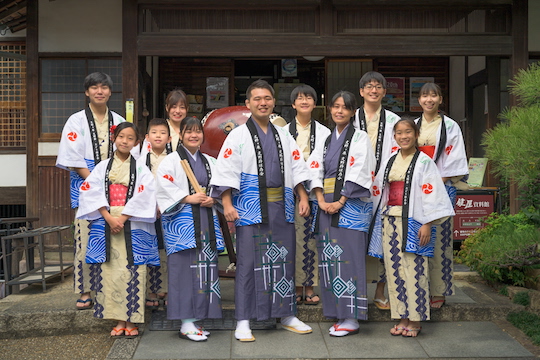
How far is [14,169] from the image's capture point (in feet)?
27.2

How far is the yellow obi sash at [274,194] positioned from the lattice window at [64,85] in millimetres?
3845

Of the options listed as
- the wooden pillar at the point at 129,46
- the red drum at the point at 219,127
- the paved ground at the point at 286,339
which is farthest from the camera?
the wooden pillar at the point at 129,46

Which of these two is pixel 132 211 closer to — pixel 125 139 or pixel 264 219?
pixel 125 139

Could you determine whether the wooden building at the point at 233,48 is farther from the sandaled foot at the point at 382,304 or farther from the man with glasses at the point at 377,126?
the sandaled foot at the point at 382,304

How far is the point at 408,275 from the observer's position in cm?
478

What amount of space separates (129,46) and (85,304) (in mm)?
3201

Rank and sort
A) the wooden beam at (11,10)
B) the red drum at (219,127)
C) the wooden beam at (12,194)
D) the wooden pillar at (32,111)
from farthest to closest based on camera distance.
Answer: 1. the wooden beam at (12,194)
2. the wooden pillar at (32,111)
3. the wooden beam at (11,10)
4. the red drum at (219,127)

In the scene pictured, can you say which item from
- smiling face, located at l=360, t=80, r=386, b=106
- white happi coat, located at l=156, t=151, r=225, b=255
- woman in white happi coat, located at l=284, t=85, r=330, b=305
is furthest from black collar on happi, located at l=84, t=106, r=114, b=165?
smiling face, located at l=360, t=80, r=386, b=106

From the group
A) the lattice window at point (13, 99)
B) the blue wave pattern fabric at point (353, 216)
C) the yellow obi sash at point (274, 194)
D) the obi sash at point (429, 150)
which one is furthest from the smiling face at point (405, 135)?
the lattice window at point (13, 99)

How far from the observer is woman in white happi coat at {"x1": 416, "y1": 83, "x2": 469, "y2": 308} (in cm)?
518

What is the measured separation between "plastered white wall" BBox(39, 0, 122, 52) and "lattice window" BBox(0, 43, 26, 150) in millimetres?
856

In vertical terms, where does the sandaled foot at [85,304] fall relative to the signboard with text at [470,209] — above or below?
below

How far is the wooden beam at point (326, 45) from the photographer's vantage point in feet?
23.1

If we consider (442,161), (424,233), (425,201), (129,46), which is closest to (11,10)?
(129,46)
